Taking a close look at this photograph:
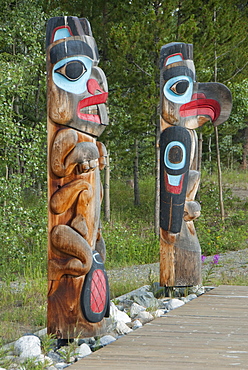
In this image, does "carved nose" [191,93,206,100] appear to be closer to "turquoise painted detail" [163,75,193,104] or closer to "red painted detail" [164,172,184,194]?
"turquoise painted detail" [163,75,193,104]

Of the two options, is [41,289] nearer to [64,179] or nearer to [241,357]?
[64,179]

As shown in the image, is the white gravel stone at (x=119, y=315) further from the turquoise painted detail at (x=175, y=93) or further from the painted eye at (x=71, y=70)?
the turquoise painted detail at (x=175, y=93)

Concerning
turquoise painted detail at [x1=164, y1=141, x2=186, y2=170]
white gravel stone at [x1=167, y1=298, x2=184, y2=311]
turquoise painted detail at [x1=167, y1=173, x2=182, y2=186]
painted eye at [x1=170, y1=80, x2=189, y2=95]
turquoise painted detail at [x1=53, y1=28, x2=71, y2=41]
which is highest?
painted eye at [x1=170, y1=80, x2=189, y2=95]

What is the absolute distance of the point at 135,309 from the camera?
211 inches

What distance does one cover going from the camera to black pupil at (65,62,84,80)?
13.5 feet

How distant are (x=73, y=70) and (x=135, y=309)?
255 centimetres

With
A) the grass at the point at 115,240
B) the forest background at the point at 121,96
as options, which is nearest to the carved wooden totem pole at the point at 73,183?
the grass at the point at 115,240

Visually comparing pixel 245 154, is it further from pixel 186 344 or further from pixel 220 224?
pixel 186 344

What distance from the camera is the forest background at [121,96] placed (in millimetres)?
8859

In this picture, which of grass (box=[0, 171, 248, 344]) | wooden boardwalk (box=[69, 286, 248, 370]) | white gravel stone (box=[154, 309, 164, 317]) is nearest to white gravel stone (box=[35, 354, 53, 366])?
wooden boardwalk (box=[69, 286, 248, 370])

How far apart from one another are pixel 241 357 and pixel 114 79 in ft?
32.5

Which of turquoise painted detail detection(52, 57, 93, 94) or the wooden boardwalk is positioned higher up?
turquoise painted detail detection(52, 57, 93, 94)

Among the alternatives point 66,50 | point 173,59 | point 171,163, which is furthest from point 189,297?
point 66,50

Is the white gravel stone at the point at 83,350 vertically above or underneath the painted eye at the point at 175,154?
underneath
